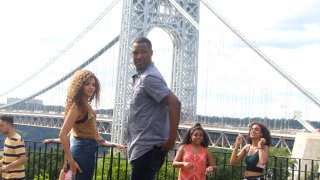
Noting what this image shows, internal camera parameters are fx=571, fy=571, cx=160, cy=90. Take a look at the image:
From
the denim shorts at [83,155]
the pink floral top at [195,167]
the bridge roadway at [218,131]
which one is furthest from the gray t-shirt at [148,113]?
the bridge roadway at [218,131]

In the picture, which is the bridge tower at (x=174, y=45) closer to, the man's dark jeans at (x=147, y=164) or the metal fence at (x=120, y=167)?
the metal fence at (x=120, y=167)

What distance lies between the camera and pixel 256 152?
15.7ft

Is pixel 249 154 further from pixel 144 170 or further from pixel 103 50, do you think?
pixel 103 50

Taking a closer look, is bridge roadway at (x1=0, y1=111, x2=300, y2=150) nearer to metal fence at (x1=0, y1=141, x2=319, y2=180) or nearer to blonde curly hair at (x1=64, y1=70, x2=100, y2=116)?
metal fence at (x1=0, y1=141, x2=319, y2=180)

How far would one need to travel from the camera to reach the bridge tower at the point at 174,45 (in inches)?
1453

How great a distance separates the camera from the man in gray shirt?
137 inches

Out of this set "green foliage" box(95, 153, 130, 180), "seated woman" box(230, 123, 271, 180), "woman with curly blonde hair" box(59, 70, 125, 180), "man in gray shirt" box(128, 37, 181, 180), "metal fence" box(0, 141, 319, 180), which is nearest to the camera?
"man in gray shirt" box(128, 37, 181, 180)

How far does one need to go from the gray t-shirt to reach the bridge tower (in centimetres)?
3287

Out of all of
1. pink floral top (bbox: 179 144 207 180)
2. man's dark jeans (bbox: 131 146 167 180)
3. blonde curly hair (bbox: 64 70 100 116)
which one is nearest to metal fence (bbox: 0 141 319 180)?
pink floral top (bbox: 179 144 207 180)

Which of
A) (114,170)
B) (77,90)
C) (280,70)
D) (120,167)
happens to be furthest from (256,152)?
(280,70)

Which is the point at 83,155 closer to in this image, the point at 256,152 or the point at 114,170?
the point at 256,152

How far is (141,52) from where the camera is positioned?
360 centimetres

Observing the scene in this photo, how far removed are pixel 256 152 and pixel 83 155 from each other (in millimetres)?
1646

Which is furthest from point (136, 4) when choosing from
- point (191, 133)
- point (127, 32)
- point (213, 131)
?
point (191, 133)
